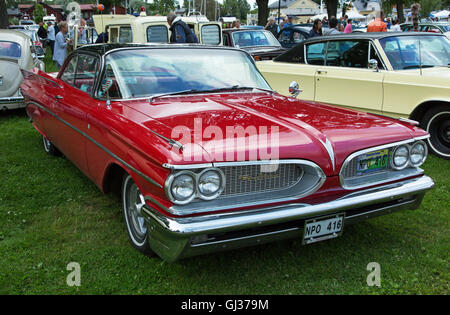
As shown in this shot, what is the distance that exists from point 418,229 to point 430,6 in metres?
Result: 74.7

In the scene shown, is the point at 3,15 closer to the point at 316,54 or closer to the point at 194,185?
the point at 316,54

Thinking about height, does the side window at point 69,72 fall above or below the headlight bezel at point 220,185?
above

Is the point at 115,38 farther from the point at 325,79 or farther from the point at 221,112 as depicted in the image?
the point at 221,112

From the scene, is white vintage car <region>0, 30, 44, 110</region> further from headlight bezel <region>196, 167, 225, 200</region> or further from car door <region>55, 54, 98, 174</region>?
headlight bezel <region>196, 167, 225, 200</region>

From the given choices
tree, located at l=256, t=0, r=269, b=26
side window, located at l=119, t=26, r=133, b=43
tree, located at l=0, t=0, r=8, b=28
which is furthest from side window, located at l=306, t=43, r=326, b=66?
tree, located at l=256, t=0, r=269, b=26

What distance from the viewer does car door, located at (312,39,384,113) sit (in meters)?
5.96

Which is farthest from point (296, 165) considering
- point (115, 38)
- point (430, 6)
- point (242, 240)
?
point (430, 6)

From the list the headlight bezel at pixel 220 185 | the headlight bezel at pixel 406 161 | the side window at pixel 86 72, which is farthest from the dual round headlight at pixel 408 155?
the side window at pixel 86 72

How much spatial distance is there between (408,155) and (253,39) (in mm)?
9324

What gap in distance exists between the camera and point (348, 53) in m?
6.52

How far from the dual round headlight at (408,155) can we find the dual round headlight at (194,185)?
141 cm

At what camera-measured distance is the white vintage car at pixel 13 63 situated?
25.8 ft

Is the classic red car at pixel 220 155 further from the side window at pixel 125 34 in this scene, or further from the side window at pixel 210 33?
the side window at pixel 210 33

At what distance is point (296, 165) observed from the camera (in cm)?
289
